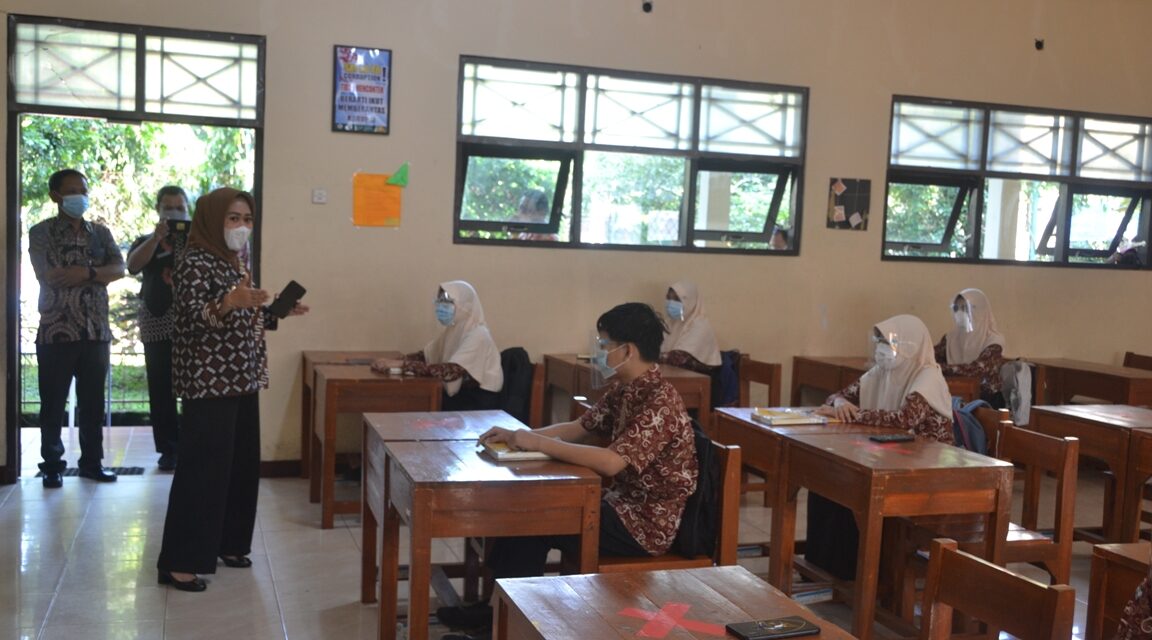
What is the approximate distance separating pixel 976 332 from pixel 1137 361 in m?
1.40

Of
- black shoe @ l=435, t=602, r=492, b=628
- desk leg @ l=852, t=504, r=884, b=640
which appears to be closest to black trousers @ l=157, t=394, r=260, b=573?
black shoe @ l=435, t=602, r=492, b=628

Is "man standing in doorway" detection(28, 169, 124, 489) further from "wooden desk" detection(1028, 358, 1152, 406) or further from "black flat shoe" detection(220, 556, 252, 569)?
"wooden desk" detection(1028, 358, 1152, 406)

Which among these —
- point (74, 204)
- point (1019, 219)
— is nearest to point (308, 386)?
point (74, 204)

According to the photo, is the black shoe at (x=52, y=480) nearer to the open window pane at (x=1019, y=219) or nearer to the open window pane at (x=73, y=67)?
the open window pane at (x=73, y=67)

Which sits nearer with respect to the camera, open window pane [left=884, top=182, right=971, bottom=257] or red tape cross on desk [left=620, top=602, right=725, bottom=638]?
red tape cross on desk [left=620, top=602, right=725, bottom=638]

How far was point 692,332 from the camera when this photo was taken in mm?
5859

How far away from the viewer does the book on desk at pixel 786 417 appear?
376cm

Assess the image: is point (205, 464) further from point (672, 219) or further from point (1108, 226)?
point (1108, 226)

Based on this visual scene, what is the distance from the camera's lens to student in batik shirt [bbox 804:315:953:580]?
3756 mm

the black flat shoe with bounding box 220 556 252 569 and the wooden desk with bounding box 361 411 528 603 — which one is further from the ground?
the wooden desk with bounding box 361 411 528 603

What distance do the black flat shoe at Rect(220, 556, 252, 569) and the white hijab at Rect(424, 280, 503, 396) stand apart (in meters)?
1.36

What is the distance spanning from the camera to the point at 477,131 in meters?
5.77

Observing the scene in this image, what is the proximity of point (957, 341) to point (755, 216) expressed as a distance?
58.0 inches

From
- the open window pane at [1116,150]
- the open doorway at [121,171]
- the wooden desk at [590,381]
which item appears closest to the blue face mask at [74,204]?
the open doorway at [121,171]
